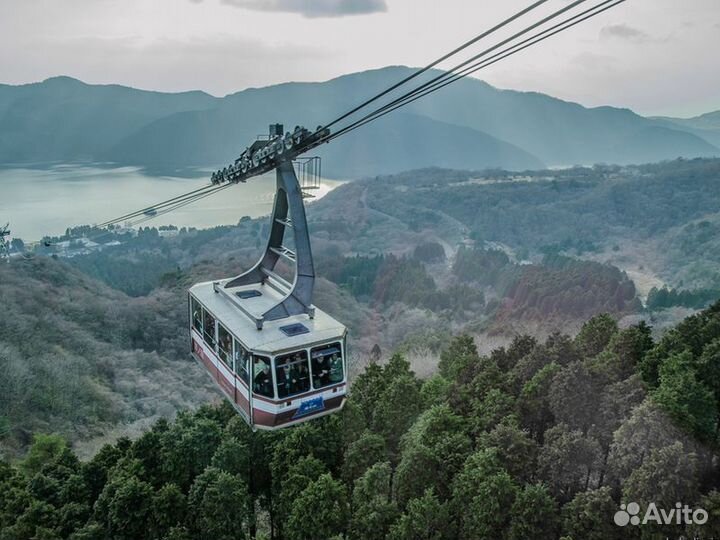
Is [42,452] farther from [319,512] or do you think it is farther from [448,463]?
[448,463]

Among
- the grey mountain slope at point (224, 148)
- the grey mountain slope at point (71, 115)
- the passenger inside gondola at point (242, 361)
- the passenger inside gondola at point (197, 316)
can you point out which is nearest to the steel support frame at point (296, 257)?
the passenger inside gondola at point (242, 361)

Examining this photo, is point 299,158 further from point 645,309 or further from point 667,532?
point 645,309

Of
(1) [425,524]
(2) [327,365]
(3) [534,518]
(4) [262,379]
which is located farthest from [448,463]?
(4) [262,379]

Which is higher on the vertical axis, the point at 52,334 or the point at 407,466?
the point at 407,466

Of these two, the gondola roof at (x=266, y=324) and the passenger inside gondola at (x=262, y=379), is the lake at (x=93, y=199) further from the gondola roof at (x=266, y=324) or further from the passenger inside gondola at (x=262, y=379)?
the passenger inside gondola at (x=262, y=379)

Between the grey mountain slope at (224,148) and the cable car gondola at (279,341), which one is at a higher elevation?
the grey mountain slope at (224,148)

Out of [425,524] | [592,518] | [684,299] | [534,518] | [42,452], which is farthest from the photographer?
[684,299]

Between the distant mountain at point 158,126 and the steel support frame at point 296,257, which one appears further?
the distant mountain at point 158,126

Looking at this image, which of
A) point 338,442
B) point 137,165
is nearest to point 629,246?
point 338,442
